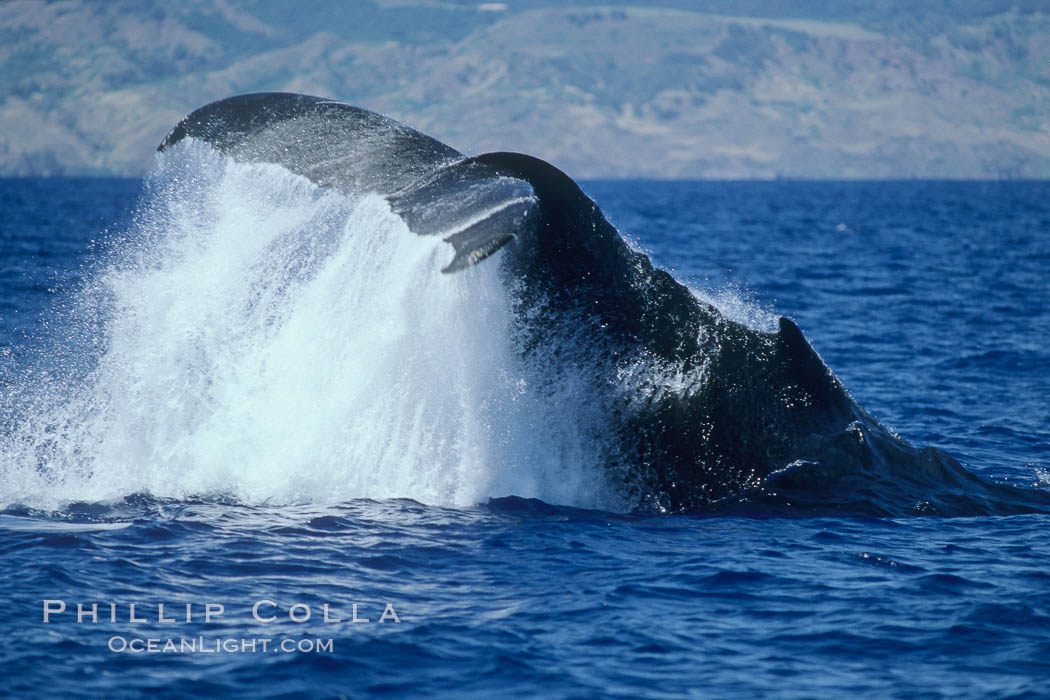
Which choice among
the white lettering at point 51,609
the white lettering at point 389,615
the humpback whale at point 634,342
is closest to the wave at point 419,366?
the humpback whale at point 634,342

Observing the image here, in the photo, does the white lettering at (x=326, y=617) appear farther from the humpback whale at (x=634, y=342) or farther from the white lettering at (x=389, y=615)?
the humpback whale at (x=634, y=342)

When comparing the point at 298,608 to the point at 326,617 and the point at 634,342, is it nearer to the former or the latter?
the point at 326,617

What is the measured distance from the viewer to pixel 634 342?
8.84m

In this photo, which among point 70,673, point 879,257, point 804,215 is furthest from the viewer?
point 804,215

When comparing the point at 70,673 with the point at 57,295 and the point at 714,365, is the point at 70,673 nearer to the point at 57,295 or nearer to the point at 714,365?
the point at 714,365

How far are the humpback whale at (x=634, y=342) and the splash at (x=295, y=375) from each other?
0.72ft

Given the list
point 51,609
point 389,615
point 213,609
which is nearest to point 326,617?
point 389,615

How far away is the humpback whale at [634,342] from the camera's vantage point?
814cm

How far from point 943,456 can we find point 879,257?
32.9 metres

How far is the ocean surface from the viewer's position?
674 cm

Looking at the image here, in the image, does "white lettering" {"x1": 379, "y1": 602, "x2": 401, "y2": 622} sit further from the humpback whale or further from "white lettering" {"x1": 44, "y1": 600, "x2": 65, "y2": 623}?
the humpback whale

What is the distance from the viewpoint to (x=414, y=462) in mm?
9617

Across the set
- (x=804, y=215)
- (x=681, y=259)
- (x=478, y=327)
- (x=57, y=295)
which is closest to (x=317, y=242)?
(x=478, y=327)

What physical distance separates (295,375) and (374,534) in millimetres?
1664
